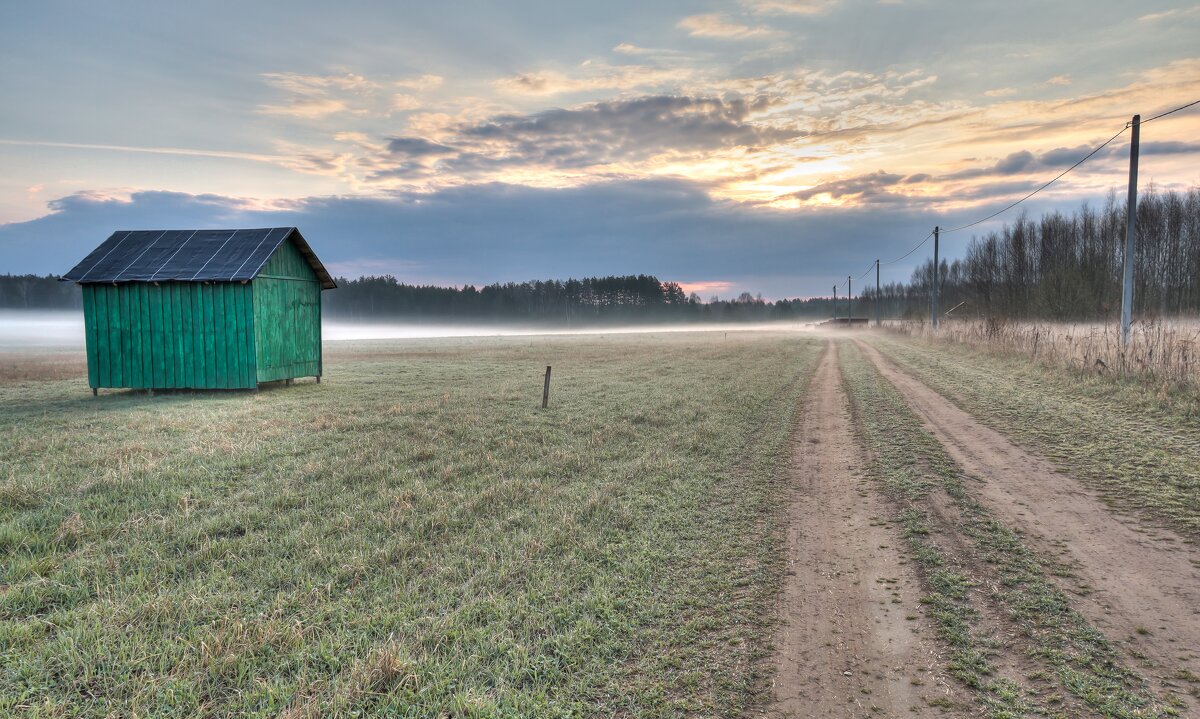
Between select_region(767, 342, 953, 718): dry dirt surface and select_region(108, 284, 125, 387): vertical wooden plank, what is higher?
select_region(108, 284, 125, 387): vertical wooden plank

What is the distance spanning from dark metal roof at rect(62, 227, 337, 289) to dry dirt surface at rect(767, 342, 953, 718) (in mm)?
19738

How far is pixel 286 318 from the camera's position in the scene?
21.3 meters

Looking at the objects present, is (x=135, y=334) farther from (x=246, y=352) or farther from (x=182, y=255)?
(x=246, y=352)

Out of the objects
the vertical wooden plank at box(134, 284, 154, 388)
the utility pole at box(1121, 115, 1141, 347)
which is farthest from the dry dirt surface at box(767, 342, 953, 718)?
the vertical wooden plank at box(134, 284, 154, 388)

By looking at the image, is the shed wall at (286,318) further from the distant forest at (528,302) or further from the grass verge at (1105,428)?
the distant forest at (528,302)

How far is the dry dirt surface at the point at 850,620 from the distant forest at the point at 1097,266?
44900mm

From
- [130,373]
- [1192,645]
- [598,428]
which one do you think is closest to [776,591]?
[1192,645]

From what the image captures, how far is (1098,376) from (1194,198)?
59.4 m

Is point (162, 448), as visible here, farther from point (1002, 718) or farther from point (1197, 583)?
point (1197, 583)

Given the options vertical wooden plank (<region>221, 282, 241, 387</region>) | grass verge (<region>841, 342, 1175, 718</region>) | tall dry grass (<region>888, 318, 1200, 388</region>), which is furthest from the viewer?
vertical wooden plank (<region>221, 282, 241, 387</region>)

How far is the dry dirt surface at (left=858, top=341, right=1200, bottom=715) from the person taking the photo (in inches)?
152

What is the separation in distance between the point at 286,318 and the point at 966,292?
95.6 m

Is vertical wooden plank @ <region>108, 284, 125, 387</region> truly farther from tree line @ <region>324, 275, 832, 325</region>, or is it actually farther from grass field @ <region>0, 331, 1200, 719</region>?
tree line @ <region>324, 275, 832, 325</region>

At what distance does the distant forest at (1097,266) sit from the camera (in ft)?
159
